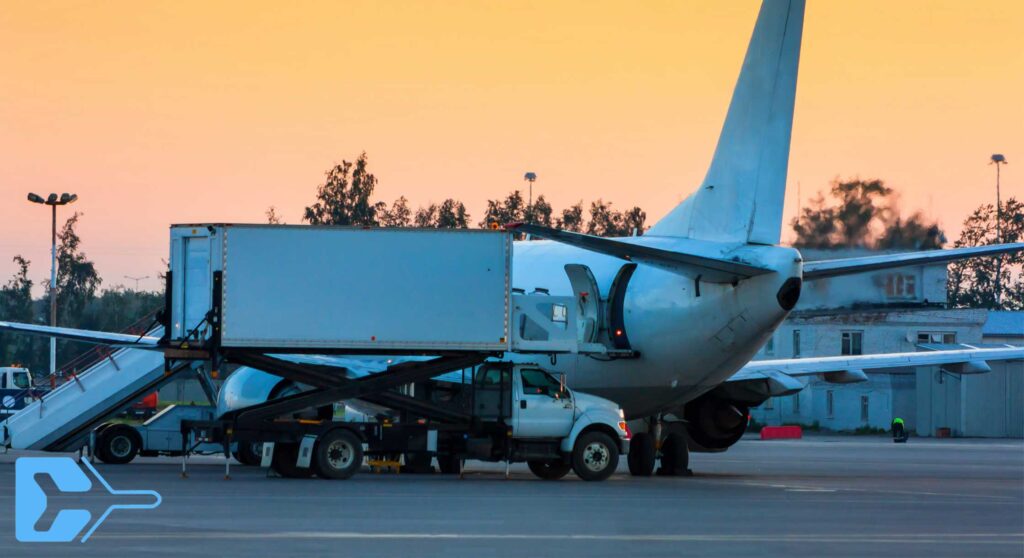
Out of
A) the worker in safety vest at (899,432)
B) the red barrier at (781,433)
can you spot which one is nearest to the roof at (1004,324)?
the red barrier at (781,433)

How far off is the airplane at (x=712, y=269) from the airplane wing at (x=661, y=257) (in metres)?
0.03

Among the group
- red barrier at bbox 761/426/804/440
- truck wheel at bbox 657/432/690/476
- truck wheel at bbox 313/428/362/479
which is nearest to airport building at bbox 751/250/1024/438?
red barrier at bbox 761/426/804/440

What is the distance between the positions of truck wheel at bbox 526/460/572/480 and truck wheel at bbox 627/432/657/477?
1.85m

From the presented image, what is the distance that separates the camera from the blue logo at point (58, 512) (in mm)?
17125

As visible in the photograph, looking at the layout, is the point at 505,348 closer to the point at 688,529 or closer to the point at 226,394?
the point at 226,394

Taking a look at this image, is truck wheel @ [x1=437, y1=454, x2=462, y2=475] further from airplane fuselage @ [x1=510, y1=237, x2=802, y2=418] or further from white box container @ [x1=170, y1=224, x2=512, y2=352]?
white box container @ [x1=170, y1=224, x2=512, y2=352]

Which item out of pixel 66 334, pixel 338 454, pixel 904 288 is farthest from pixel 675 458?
pixel 904 288

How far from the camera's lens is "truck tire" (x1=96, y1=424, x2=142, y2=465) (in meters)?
36.1

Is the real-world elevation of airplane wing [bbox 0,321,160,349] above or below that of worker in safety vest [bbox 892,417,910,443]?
above

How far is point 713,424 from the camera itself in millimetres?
36250

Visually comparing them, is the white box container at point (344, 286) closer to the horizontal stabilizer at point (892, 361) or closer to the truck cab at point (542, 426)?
the truck cab at point (542, 426)

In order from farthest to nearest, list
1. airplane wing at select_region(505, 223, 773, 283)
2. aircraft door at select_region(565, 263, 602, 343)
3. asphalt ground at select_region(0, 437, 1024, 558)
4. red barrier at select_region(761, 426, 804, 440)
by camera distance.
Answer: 1. red barrier at select_region(761, 426, 804, 440)
2. aircraft door at select_region(565, 263, 602, 343)
3. airplane wing at select_region(505, 223, 773, 283)
4. asphalt ground at select_region(0, 437, 1024, 558)

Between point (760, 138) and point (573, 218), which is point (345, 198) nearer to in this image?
point (573, 218)

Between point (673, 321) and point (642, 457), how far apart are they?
140 inches
